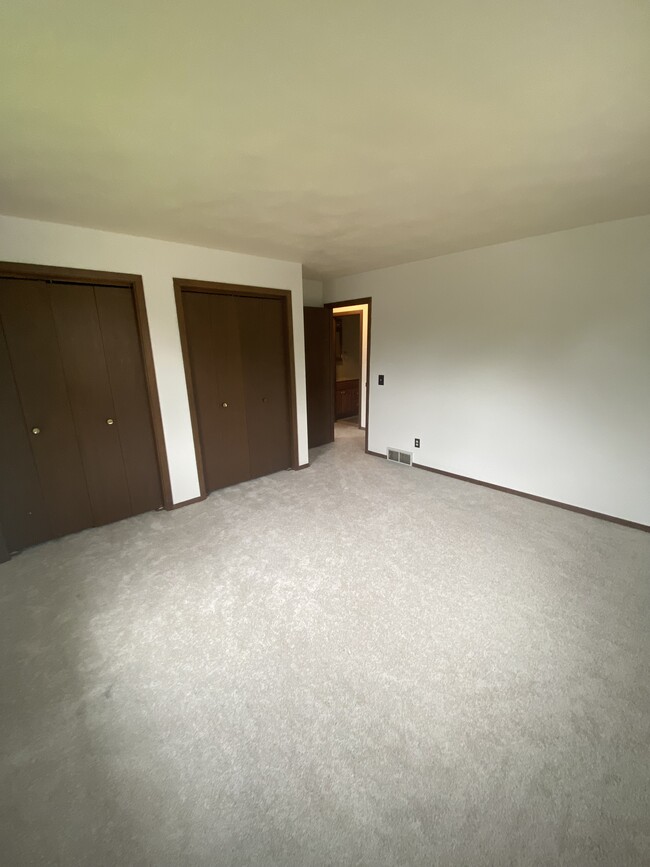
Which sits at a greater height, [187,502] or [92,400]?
[92,400]

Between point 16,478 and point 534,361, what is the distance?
4392mm

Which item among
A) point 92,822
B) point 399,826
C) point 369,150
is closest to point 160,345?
point 369,150

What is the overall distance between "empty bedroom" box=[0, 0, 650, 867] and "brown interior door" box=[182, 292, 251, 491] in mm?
29

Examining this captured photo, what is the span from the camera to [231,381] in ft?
11.5

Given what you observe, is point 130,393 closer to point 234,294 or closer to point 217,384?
point 217,384

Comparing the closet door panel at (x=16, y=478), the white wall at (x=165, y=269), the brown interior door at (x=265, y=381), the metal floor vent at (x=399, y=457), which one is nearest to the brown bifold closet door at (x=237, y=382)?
the brown interior door at (x=265, y=381)

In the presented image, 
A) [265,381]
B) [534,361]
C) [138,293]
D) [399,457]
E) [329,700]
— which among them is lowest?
[329,700]

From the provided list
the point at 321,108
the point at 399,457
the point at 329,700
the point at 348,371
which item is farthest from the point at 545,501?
the point at 348,371

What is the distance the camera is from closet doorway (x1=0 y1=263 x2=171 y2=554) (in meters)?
2.40

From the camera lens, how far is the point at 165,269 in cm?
287

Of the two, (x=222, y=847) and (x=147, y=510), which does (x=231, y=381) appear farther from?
(x=222, y=847)

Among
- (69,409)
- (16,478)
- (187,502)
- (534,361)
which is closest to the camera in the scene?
(16,478)

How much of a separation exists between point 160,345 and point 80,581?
1.93m

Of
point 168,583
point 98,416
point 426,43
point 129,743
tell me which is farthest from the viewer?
point 98,416
